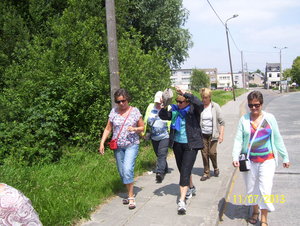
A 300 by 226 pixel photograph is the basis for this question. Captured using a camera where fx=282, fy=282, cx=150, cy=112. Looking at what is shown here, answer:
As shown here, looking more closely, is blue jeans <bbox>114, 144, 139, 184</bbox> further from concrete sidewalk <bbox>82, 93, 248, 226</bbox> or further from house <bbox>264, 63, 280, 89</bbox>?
house <bbox>264, 63, 280, 89</bbox>

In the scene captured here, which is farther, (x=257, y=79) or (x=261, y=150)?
(x=257, y=79)

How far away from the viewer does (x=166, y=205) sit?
14.2ft

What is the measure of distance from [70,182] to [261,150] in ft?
9.98

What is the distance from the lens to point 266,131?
3.66m

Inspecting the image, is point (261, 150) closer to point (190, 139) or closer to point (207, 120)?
point (190, 139)

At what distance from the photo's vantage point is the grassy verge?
3.76 metres

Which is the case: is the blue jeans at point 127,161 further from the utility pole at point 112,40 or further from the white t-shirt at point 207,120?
the white t-shirt at point 207,120

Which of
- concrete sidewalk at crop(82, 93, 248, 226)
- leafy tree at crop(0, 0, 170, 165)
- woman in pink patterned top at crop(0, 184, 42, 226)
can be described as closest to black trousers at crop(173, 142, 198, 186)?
concrete sidewalk at crop(82, 93, 248, 226)

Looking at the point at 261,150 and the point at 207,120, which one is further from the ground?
the point at 207,120

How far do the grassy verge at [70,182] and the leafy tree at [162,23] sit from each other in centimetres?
1125

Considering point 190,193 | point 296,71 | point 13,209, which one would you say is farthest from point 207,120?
point 296,71

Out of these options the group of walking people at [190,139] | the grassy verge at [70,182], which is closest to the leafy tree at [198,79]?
the grassy verge at [70,182]

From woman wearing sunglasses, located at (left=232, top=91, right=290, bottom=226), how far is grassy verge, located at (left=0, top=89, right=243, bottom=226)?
88.2 inches

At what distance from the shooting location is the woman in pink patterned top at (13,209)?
2012 mm
